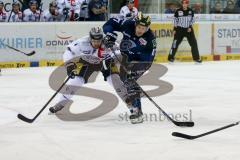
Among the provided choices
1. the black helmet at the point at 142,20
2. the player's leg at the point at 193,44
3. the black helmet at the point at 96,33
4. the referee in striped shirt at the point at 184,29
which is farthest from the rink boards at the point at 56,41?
the black helmet at the point at 142,20

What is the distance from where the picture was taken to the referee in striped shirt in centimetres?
1599

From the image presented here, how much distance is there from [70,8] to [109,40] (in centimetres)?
825

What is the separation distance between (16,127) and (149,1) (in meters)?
10.4

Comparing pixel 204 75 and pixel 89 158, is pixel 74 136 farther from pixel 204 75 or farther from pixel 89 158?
pixel 204 75

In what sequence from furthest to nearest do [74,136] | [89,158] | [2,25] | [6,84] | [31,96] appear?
[2,25]
[6,84]
[31,96]
[74,136]
[89,158]

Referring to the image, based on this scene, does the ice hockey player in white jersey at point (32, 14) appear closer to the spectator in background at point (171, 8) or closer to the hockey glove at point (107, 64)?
the spectator in background at point (171, 8)

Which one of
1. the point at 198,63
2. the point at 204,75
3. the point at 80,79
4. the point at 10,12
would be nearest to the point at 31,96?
the point at 80,79

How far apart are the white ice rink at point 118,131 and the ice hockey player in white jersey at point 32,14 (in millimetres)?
3937

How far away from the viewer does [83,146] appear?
593 cm

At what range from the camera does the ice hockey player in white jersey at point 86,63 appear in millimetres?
7551

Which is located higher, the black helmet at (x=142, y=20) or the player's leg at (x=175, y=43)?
the black helmet at (x=142, y=20)

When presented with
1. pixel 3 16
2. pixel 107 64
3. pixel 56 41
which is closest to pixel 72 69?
pixel 107 64

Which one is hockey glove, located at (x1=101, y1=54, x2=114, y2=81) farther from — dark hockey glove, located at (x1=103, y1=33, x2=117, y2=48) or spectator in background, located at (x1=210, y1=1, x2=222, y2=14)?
spectator in background, located at (x1=210, y1=1, x2=222, y2=14)

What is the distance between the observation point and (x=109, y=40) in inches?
294
